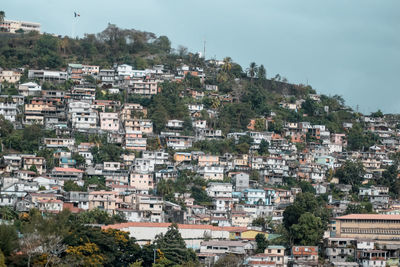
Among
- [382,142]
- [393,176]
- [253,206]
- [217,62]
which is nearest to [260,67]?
[217,62]

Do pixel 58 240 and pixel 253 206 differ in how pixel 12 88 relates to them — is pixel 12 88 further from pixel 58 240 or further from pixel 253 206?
pixel 58 240

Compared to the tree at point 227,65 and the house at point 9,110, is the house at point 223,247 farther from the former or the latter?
the tree at point 227,65

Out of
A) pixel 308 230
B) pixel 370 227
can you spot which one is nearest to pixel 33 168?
pixel 308 230

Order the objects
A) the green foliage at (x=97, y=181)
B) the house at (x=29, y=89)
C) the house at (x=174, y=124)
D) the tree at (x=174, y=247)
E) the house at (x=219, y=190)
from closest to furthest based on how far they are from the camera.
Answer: the tree at (x=174, y=247), the green foliage at (x=97, y=181), the house at (x=219, y=190), the house at (x=174, y=124), the house at (x=29, y=89)

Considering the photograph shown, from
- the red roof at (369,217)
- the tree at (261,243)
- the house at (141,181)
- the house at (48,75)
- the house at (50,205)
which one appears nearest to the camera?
the tree at (261,243)

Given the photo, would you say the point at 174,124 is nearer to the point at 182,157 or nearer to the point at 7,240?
the point at 182,157

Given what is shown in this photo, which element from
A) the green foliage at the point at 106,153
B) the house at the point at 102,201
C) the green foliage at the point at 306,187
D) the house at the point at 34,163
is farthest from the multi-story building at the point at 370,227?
the house at the point at 34,163

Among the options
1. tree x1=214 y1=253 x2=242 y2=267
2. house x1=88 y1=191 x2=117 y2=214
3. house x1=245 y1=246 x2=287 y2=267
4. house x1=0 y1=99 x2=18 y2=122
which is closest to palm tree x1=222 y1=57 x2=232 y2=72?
house x1=0 y1=99 x2=18 y2=122
